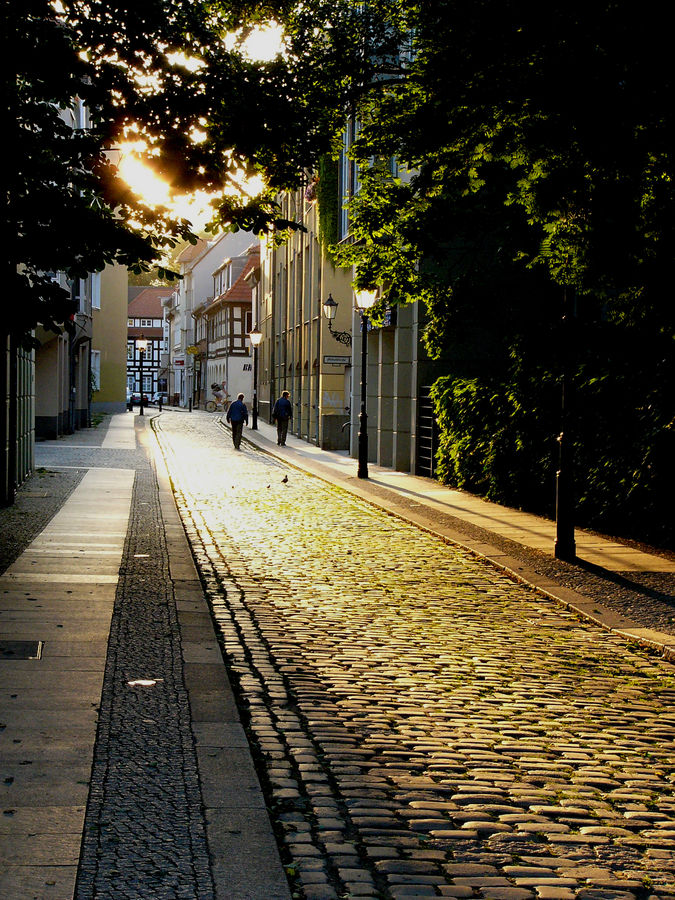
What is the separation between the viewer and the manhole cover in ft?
23.7

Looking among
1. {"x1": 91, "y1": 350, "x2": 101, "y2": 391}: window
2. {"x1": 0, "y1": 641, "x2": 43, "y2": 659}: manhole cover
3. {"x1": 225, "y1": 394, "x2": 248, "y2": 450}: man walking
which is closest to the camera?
{"x1": 0, "y1": 641, "x2": 43, "y2": 659}: manhole cover

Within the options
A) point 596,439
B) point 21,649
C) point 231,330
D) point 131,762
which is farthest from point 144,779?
point 231,330

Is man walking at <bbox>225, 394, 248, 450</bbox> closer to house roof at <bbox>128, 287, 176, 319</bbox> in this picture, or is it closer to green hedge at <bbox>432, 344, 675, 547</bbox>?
green hedge at <bbox>432, 344, 675, 547</bbox>

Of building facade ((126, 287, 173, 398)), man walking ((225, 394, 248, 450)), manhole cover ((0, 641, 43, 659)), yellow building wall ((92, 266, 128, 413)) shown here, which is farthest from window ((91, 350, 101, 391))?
building facade ((126, 287, 173, 398))

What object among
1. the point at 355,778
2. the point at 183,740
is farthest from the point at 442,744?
the point at 183,740

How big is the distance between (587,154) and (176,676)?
6.74m

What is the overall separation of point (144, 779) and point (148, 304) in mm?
139955

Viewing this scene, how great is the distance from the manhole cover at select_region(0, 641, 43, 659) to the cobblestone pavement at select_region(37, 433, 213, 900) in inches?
18.5

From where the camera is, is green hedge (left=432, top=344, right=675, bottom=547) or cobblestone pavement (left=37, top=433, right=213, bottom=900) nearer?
cobblestone pavement (left=37, top=433, right=213, bottom=900)

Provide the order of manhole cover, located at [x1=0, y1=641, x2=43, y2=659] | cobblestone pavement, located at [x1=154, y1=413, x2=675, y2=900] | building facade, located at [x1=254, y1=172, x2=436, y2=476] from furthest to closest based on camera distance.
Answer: building facade, located at [x1=254, y1=172, x2=436, y2=476] < manhole cover, located at [x1=0, y1=641, x2=43, y2=659] < cobblestone pavement, located at [x1=154, y1=413, x2=675, y2=900]

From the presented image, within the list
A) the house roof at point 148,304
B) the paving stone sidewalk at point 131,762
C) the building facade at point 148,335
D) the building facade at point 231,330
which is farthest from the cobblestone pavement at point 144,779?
the house roof at point 148,304

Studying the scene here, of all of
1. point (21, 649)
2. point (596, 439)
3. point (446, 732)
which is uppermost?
point (596, 439)

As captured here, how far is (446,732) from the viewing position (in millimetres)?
6070

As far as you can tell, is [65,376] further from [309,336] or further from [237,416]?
[309,336]
